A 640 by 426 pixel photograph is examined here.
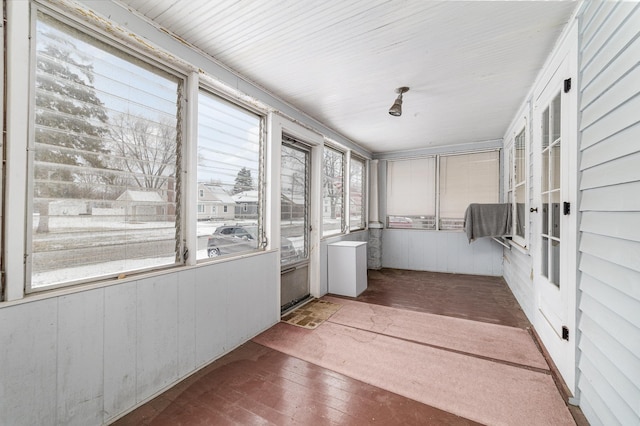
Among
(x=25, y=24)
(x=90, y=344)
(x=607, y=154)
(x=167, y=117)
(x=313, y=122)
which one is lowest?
(x=90, y=344)

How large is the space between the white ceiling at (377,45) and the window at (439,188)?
189cm

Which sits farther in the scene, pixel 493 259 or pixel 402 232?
pixel 402 232

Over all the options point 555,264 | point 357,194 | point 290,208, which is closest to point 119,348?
point 290,208

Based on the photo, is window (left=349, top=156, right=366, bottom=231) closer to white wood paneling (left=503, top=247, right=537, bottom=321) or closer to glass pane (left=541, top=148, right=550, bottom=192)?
white wood paneling (left=503, top=247, right=537, bottom=321)

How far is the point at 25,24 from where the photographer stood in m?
1.29

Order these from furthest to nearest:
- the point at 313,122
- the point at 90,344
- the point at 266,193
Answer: the point at 313,122, the point at 266,193, the point at 90,344

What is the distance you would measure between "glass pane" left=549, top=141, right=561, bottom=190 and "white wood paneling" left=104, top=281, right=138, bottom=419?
124 inches

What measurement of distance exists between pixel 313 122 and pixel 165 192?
2331 millimetres

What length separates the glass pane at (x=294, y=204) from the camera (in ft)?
10.9

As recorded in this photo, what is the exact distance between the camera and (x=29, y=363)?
1299 mm

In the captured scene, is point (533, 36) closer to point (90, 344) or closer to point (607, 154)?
point (607, 154)

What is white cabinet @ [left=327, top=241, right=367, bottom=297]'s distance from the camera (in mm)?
3908

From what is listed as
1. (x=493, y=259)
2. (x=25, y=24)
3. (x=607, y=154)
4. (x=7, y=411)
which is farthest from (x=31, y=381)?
(x=493, y=259)

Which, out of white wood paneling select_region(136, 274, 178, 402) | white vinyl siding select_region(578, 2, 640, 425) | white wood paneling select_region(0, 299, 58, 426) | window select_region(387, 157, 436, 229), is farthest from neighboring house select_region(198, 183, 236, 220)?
window select_region(387, 157, 436, 229)
